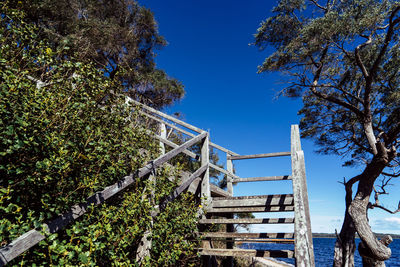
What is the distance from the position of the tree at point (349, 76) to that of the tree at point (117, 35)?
5402 millimetres

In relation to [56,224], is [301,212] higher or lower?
higher

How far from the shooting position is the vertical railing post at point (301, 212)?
292 cm

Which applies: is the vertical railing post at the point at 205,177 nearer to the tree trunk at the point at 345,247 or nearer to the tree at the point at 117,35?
the tree trunk at the point at 345,247

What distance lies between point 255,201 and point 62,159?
330 cm

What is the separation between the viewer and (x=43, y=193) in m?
2.18

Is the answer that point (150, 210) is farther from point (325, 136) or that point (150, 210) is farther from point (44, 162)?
point (325, 136)

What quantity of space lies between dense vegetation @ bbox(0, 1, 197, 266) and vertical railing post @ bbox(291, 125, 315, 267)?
4.96ft

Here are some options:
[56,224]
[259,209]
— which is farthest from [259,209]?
[56,224]

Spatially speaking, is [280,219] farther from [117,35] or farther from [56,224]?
[117,35]

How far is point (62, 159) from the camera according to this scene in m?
2.18

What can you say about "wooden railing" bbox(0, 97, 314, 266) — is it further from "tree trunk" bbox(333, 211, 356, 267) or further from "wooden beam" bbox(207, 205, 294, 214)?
"tree trunk" bbox(333, 211, 356, 267)

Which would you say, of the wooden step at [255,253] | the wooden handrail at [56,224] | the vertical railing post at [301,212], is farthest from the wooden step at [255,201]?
the wooden handrail at [56,224]

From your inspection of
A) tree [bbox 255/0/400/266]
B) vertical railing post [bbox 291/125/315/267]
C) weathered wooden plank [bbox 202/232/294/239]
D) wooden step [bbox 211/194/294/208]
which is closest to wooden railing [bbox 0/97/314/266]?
vertical railing post [bbox 291/125/315/267]

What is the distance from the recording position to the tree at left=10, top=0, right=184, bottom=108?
34.7 feet
